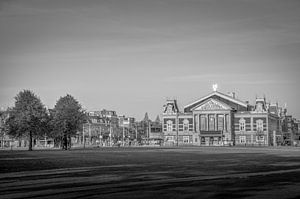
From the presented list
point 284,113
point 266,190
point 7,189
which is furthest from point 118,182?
point 284,113

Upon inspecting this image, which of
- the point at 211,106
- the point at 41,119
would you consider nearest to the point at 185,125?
the point at 211,106

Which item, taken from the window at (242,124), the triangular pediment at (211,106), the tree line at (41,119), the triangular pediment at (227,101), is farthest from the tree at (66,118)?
the window at (242,124)

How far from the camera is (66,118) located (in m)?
85.9

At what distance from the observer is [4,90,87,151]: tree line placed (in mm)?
83125

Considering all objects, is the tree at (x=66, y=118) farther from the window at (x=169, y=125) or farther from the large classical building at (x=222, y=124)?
the window at (x=169, y=125)

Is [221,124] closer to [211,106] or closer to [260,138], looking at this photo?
[211,106]

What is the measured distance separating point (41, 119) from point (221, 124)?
210ft

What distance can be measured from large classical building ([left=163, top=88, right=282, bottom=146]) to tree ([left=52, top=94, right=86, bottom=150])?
53912 mm

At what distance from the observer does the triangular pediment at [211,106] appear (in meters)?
134

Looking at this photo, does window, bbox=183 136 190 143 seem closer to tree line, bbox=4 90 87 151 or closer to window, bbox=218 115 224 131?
window, bbox=218 115 224 131

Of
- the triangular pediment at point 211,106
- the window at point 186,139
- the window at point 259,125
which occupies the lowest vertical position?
the window at point 186,139

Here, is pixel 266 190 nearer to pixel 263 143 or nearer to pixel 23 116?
pixel 23 116

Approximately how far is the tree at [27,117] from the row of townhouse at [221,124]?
60261 millimetres

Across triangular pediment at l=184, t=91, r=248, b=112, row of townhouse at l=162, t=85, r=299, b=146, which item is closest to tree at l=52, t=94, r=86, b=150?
row of townhouse at l=162, t=85, r=299, b=146
